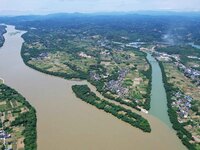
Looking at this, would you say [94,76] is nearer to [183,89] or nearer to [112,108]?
[183,89]

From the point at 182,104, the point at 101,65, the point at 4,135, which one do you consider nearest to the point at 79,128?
the point at 4,135

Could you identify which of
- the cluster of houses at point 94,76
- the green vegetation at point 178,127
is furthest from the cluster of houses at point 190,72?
the cluster of houses at point 94,76

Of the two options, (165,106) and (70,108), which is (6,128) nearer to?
(70,108)

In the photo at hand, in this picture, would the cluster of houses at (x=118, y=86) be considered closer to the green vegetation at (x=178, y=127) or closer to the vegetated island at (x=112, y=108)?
the vegetated island at (x=112, y=108)

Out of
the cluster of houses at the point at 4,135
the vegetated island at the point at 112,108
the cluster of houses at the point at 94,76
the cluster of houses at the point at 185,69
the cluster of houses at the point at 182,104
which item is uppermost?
the cluster of houses at the point at 4,135

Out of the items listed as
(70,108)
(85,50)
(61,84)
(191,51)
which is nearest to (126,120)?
(70,108)

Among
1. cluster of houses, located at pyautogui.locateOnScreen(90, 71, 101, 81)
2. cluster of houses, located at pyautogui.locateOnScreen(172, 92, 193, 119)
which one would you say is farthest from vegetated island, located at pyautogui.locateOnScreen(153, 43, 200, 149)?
cluster of houses, located at pyautogui.locateOnScreen(90, 71, 101, 81)
